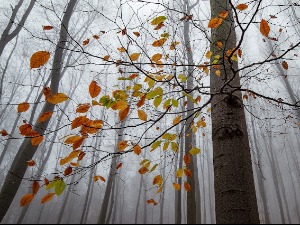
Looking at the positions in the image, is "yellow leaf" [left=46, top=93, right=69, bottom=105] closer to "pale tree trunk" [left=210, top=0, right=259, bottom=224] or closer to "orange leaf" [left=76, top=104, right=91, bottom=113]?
"orange leaf" [left=76, top=104, right=91, bottom=113]

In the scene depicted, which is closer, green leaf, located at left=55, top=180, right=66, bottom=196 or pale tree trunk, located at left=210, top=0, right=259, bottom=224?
pale tree trunk, located at left=210, top=0, right=259, bottom=224

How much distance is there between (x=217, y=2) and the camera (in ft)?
6.55

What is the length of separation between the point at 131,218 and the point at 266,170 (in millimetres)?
23358

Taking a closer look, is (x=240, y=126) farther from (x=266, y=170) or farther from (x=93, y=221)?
(x=266, y=170)

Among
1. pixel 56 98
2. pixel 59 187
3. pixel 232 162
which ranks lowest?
pixel 59 187

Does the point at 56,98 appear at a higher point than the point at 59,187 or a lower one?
higher

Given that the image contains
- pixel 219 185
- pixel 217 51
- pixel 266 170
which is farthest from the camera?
pixel 266 170

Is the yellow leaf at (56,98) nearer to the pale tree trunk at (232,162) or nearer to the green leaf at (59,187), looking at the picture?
the green leaf at (59,187)

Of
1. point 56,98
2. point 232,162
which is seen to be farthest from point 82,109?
point 232,162

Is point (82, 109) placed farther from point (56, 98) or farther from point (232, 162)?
point (232, 162)

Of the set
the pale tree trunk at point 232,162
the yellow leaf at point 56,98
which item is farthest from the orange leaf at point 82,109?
the pale tree trunk at point 232,162

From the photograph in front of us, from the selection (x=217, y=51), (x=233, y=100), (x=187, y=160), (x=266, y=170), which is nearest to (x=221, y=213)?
(x=233, y=100)

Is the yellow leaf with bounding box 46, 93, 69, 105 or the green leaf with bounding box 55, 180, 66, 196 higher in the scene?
the yellow leaf with bounding box 46, 93, 69, 105

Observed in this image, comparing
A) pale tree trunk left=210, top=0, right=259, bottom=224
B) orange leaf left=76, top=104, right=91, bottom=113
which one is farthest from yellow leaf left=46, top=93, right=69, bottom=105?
pale tree trunk left=210, top=0, right=259, bottom=224
